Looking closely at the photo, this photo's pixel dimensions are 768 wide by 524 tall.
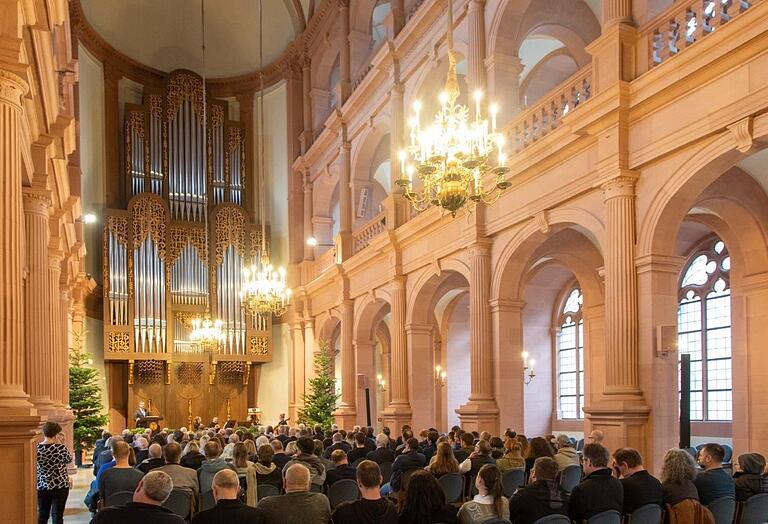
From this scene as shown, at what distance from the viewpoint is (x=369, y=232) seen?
70.6ft

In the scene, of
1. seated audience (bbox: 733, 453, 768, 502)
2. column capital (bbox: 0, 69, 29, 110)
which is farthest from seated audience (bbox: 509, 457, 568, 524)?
column capital (bbox: 0, 69, 29, 110)

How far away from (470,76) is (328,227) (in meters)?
12.3

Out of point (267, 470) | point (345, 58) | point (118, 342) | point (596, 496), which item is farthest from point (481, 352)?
point (118, 342)

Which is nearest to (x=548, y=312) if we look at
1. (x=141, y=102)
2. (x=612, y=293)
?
(x=612, y=293)

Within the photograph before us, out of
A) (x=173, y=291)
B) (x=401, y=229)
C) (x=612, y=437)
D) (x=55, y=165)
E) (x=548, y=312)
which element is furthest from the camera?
(x=173, y=291)

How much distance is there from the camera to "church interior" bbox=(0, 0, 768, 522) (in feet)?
31.5

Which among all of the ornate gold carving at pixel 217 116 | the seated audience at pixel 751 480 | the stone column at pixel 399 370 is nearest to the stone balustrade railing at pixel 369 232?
the stone column at pixel 399 370

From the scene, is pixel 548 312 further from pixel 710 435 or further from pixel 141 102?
pixel 141 102

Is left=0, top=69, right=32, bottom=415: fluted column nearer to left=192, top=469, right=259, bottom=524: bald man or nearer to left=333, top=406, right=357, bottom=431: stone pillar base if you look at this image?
left=192, top=469, right=259, bottom=524: bald man

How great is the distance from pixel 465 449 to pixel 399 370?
826cm

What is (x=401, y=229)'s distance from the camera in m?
18.5

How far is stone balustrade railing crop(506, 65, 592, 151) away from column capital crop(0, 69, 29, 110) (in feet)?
25.1

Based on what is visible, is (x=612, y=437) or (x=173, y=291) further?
(x=173, y=291)

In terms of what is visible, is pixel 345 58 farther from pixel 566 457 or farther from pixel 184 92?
pixel 566 457
